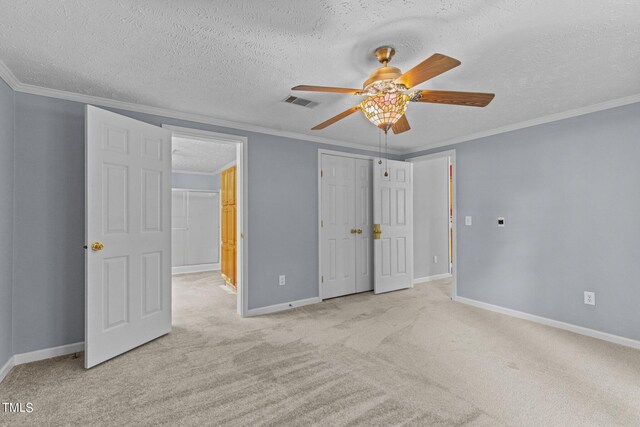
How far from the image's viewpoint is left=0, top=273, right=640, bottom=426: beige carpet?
1.88 m

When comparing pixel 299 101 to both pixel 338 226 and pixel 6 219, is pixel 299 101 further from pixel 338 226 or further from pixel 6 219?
pixel 6 219

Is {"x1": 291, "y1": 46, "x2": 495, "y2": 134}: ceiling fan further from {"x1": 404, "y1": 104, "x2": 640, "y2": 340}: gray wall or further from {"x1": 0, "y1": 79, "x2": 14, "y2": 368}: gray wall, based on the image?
{"x1": 0, "y1": 79, "x2": 14, "y2": 368}: gray wall

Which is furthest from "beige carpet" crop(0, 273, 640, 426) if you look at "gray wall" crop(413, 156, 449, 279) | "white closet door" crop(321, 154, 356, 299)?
"gray wall" crop(413, 156, 449, 279)

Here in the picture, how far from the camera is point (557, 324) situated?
3.38m

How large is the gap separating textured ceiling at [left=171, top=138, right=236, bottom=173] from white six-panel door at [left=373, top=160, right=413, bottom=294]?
7.79ft

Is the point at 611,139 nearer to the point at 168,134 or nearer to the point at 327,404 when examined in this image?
the point at 327,404

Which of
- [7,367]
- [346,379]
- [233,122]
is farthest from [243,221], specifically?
[7,367]

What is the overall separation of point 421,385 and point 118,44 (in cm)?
303

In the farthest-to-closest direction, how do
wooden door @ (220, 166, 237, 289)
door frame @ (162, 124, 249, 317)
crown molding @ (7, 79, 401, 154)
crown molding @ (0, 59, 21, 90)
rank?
wooden door @ (220, 166, 237, 289) < door frame @ (162, 124, 249, 317) < crown molding @ (7, 79, 401, 154) < crown molding @ (0, 59, 21, 90)

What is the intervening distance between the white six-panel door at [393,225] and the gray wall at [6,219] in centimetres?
398

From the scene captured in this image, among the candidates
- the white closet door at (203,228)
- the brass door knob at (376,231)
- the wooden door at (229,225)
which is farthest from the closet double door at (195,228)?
the brass door knob at (376,231)

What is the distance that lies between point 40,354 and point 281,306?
229cm

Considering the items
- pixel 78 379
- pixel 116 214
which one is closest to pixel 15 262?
pixel 116 214

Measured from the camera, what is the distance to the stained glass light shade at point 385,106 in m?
1.94
